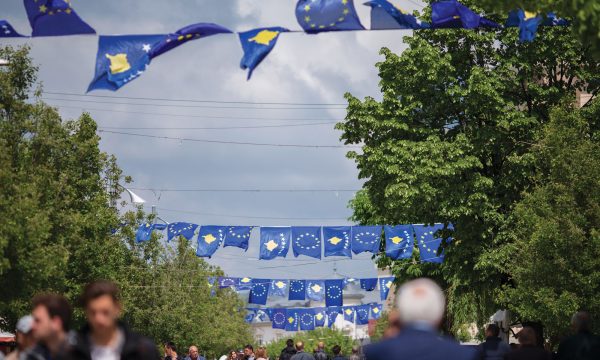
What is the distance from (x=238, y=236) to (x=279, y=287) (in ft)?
36.6

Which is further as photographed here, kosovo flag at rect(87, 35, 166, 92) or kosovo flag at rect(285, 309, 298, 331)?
kosovo flag at rect(285, 309, 298, 331)

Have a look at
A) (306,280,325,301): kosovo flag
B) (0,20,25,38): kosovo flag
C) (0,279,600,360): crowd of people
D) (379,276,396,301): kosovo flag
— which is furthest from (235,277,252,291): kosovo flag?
(0,279,600,360): crowd of people

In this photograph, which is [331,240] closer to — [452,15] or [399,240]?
[399,240]

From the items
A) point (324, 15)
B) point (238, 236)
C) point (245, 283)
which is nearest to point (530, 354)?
point (324, 15)

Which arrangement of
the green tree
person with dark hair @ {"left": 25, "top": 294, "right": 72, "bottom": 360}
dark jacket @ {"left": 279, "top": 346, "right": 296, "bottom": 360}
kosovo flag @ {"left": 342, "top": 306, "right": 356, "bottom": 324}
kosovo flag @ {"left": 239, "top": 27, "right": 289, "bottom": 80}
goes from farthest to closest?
1. kosovo flag @ {"left": 342, "top": 306, "right": 356, "bottom": 324}
2. the green tree
3. dark jacket @ {"left": 279, "top": 346, "right": 296, "bottom": 360}
4. kosovo flag @ {"left": 239, "top": 27, "right": 289, "bottom": 80}
5. person with dark hair @ {"left": 25, "top": 294, "right": 72, "bottom": 360}

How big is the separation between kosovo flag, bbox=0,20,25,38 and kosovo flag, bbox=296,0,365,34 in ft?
12.5

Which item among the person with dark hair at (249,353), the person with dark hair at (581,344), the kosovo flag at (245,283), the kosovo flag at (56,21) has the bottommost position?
the person with dark hair at (249,353)

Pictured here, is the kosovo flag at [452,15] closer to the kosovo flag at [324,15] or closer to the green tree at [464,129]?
the kosovo flag at [324,15]

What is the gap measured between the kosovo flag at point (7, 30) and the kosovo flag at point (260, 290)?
33.5 m

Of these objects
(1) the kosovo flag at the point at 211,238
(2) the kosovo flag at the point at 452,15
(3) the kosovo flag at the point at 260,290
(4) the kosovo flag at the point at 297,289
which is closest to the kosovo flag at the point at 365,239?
(1) the kosovo flag at the point at 211,238

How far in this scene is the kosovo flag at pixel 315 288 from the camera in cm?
4747

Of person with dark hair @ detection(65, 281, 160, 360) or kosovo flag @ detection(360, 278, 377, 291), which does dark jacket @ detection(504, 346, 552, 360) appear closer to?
person with dark hair @ detection(65, 281, 160, 360)

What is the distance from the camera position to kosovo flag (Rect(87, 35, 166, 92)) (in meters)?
14.7

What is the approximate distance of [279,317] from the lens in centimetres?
6419
